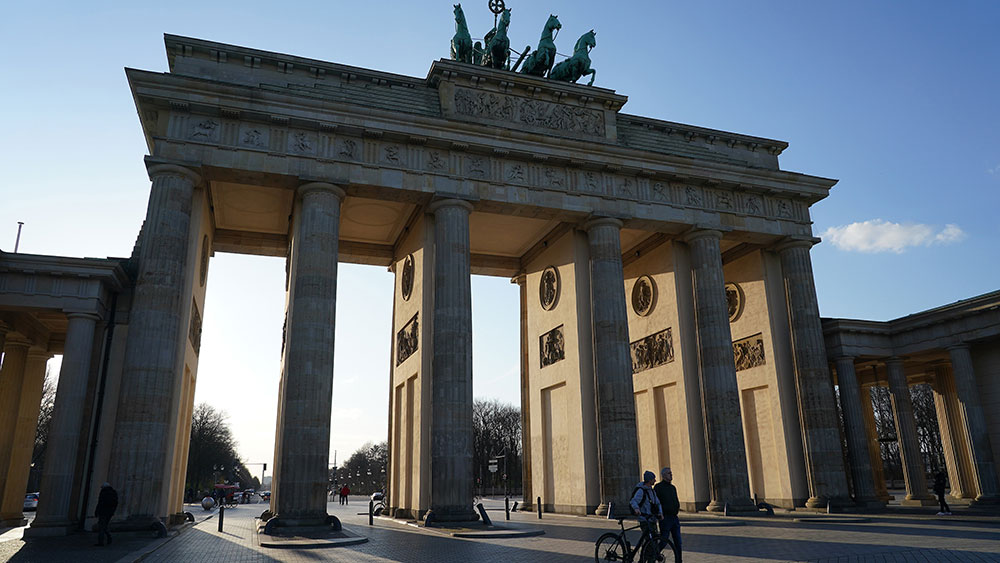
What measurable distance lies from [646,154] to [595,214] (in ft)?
10.9

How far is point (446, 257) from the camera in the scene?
2314 centimetres

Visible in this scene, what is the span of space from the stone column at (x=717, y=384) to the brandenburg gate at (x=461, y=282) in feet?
0.30

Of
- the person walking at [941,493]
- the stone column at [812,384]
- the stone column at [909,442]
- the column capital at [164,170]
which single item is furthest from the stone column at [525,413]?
the column capital at [164,170]

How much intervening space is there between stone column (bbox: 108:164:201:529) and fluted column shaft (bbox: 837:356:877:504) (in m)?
25.4

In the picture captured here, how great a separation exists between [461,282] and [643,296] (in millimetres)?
11704

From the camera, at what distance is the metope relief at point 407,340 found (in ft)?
84.3

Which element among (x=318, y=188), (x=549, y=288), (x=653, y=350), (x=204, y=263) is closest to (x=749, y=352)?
(x=653, y=350)

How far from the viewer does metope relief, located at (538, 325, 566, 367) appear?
28.3m

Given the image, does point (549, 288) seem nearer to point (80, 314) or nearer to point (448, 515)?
point (448, 515)

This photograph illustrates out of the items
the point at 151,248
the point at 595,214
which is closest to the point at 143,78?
the point at 151,248

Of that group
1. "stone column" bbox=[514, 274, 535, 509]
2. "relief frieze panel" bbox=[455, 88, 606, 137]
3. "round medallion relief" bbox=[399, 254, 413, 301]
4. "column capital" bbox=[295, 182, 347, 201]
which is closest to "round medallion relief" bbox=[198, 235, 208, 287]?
"column capital" bbox=[295, 182, 347, 201]

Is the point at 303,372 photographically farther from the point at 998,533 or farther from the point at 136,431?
the point at 998,533

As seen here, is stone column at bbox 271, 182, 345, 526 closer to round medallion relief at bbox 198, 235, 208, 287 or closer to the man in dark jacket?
the man in dark jacket

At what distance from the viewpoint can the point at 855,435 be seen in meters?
27.2
